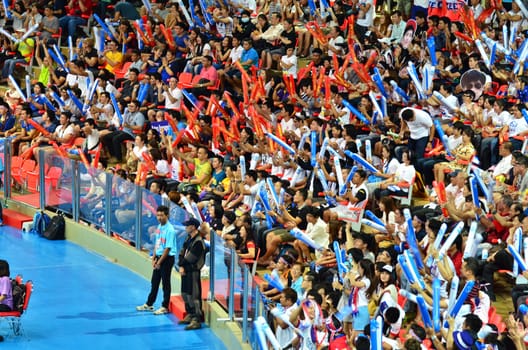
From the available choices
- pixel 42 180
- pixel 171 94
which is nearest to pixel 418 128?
pixel 171 94

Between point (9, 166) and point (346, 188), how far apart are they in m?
6.88

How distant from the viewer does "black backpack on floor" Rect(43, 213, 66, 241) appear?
720 inches

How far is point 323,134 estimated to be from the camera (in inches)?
665

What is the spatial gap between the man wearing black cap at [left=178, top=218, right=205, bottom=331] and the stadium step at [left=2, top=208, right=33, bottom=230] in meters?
5.51

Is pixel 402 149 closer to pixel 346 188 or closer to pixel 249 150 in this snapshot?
pixel 346 188

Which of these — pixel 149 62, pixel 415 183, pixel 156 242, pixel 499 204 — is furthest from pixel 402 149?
pixel 149 62

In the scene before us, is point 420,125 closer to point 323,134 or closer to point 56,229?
point 323,134

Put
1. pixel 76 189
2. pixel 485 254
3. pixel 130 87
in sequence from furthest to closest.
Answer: pixel 130 87
pixel 76 189
pixel 485 254

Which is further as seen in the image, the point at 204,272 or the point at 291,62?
the point at 291,62

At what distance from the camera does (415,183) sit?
15359 mm

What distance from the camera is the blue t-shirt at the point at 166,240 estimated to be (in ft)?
47.5

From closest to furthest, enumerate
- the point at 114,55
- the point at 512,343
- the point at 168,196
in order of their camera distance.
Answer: the point at 512,343 < the point at 168,196 < the point at 114,55

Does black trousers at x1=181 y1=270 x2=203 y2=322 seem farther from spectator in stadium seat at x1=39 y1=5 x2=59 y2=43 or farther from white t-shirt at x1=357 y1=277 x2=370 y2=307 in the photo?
spectator in stadium seat at x1=39 y1=5 x2=59 y2=43

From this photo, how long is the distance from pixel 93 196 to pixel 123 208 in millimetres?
1094
